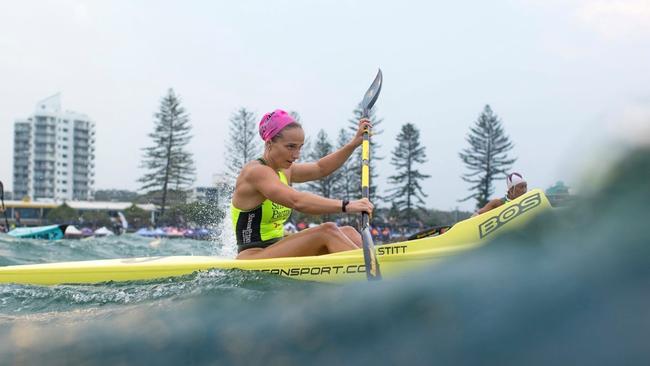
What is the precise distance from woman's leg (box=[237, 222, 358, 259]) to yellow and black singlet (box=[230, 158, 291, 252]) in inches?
8.5

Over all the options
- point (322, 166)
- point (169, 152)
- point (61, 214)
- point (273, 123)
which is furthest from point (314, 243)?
point (61, 214)

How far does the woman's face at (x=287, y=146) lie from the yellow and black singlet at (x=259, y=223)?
165 mm

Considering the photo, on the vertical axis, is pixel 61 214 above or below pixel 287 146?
above

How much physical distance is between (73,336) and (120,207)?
7823 centimetres

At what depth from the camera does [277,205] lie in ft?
14.2

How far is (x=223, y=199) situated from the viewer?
46.5ft

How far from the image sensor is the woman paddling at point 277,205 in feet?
12.7

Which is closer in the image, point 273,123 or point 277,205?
point 273,123

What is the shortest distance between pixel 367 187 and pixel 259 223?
0.87m

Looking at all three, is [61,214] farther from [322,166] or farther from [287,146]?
[287,146]

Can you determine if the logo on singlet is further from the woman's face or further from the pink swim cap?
the pink swim cap

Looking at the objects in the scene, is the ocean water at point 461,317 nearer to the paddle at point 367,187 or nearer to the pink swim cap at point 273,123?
the paddle at point 367,187

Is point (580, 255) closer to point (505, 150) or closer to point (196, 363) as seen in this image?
point (196, 363)

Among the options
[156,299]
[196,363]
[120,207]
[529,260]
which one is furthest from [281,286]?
[120,207]
